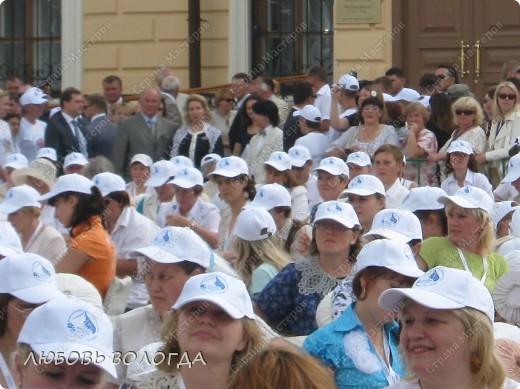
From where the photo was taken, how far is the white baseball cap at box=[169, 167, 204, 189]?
11094 mm

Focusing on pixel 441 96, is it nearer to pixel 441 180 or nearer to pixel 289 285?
pixel 441 180

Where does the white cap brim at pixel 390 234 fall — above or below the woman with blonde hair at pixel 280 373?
above

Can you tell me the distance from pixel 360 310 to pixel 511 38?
12132mm

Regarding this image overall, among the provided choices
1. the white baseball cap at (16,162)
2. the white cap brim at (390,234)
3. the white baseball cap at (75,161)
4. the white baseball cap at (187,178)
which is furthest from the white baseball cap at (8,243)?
the white baseball cap at (16,162)

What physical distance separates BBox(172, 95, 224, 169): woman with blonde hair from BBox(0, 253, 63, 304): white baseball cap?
29.3ft

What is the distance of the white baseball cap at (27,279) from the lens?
6004 mm

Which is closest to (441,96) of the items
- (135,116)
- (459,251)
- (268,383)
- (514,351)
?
(135,116)

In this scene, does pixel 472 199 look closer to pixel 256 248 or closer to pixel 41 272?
pixel 256 248

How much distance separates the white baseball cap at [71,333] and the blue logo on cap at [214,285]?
563 millimetres

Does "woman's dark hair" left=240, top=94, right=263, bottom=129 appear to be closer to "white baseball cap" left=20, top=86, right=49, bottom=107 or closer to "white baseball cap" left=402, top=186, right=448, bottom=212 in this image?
"white baseball cap" left=20, top=86, right=49, bottom=107

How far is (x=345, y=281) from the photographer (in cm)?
690

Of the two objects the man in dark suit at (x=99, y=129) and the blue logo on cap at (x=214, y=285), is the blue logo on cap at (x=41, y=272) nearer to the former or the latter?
the blue logo on cap at (x=214, y=285)

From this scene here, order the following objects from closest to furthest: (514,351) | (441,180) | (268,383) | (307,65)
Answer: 1. (268,383)
2. (514,351)
3. (441,180)
4. (307,65)

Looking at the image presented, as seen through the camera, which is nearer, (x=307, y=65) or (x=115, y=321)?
(x=115, y=321)
